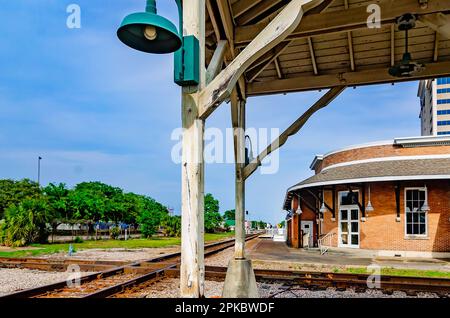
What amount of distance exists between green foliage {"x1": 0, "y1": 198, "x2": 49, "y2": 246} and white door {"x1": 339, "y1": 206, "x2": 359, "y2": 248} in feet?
61.8

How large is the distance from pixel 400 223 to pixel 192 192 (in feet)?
61.6

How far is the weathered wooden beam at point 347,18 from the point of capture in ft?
18.2

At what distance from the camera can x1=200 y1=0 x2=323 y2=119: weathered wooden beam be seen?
3562 mm

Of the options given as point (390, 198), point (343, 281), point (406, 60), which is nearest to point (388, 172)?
point (390, 198)

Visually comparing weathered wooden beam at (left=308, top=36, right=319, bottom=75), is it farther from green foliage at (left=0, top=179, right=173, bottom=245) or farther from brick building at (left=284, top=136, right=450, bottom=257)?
green foliage at (left=0, top=179, right=173, bottom=245)

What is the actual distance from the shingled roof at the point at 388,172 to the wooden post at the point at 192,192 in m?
17.3

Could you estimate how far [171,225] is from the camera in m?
39.0

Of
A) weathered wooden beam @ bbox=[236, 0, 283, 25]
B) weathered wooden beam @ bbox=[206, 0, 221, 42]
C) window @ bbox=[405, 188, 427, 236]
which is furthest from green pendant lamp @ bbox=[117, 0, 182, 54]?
window @ bbox=[405, 188, 427, 236]

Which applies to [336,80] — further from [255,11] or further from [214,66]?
[214,66]

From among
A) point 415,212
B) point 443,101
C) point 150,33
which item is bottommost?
point 415,212

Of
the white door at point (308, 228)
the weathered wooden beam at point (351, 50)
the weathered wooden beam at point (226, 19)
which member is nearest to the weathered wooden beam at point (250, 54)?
the weathered wooden beam at point (226, 19)
